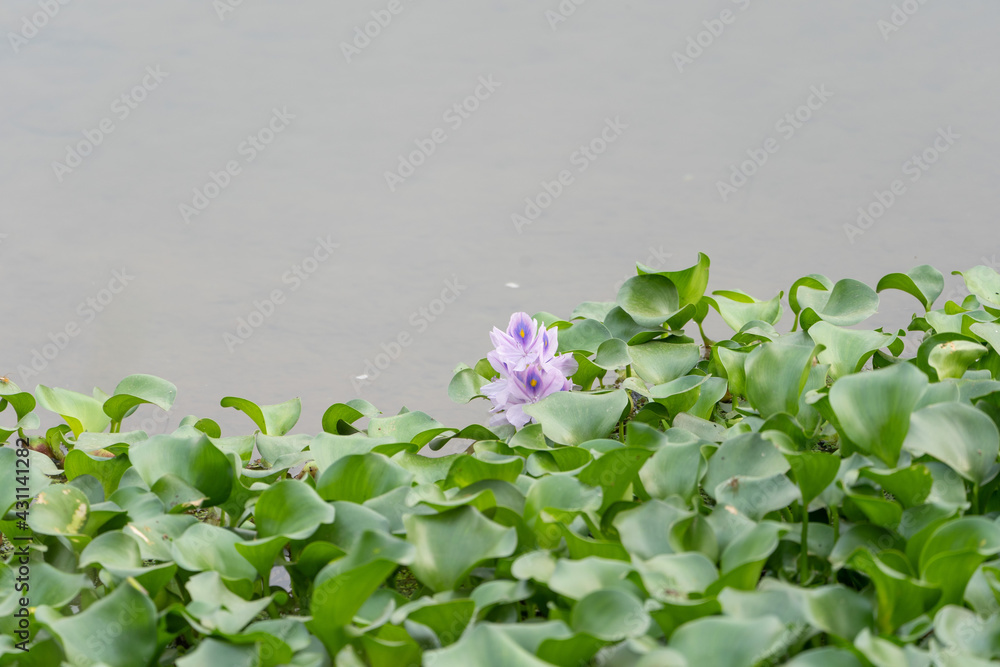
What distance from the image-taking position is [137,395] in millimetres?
1503

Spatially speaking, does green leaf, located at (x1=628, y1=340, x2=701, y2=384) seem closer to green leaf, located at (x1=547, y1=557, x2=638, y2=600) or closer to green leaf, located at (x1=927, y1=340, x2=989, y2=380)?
green leaf, located at (x1=927, y1=340, x2=989, y2=380)

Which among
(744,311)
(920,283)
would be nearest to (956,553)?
(744,311)

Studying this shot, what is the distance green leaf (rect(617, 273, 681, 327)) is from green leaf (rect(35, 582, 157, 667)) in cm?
100

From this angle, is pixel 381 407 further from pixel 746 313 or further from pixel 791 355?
pixel 791 355

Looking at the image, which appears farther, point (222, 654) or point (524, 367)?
point (524, 367)

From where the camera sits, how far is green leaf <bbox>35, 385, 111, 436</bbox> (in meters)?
1.51

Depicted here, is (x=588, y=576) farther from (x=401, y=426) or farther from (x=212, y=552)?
(x=401, y=426)

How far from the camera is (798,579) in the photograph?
96 centimetres

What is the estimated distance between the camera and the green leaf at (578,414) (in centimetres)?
128

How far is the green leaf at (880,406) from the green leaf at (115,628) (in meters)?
0.72

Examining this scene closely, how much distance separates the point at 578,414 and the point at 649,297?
42 cm

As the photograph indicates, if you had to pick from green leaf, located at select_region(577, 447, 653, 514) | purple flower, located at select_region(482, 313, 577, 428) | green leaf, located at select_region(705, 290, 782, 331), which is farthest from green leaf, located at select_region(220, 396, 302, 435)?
green leaf, located at select_region(705, 290, 782, 331)

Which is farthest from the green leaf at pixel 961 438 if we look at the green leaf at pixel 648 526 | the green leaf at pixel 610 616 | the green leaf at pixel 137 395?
the green leaf at pixel 137 395

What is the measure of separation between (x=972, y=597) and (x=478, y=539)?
17.2 inches
